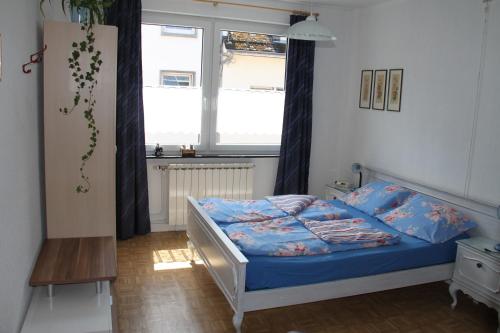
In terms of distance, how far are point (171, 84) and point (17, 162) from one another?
2846 millimetres

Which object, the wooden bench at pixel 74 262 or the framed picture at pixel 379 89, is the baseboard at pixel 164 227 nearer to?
the wooden bench at pixel 74 262

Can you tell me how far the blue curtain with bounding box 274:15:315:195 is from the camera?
5086mm

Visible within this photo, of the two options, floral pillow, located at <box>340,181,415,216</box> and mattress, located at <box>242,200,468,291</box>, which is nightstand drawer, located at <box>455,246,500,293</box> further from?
floral pillow, located at <box>340,181,415,216</box>

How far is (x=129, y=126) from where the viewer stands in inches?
178

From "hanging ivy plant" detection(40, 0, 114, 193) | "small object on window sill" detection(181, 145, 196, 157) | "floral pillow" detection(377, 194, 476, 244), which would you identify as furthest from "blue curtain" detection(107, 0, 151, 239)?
"floral pillow" detection(377, 194, 476, 244)

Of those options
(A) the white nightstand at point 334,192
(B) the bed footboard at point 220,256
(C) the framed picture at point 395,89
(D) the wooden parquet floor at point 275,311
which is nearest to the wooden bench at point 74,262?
(D) the wooden parquet floor at point 275,311

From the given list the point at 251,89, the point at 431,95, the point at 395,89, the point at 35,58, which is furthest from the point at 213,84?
the point at 35,58

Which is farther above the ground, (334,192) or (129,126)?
(129,126)

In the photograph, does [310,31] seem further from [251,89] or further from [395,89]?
[251,89]

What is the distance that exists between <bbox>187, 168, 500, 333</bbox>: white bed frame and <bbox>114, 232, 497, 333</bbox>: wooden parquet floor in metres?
0.21

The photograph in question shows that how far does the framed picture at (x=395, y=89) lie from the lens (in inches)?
179

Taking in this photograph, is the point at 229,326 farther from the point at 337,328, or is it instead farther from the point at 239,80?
the point at 239,80

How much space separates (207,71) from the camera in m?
4.90

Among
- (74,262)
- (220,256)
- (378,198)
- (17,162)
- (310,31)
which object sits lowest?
(220,256)
